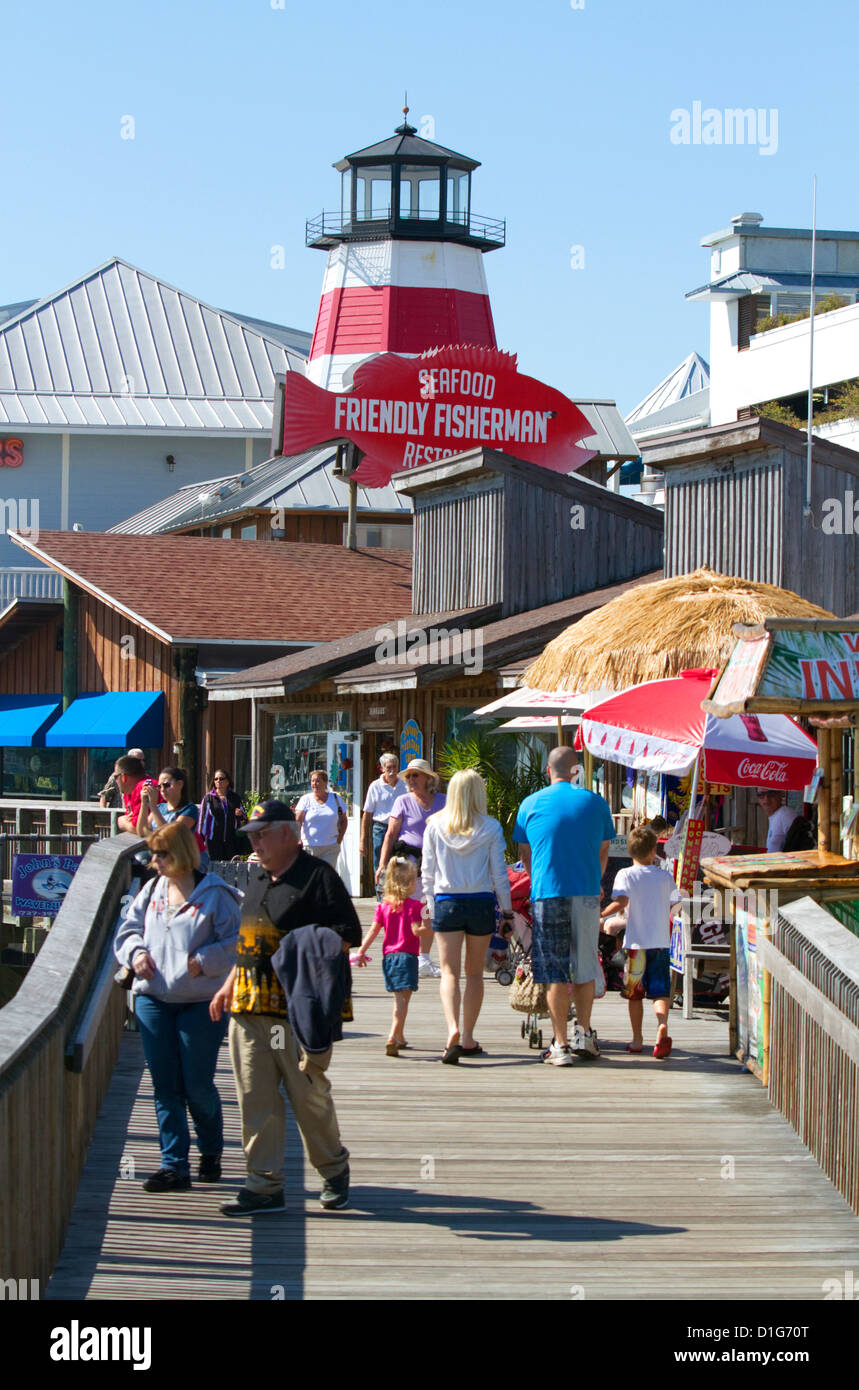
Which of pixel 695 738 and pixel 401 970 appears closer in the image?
pixel 401 970

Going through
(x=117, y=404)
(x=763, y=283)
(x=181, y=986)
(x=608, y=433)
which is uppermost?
(x=763, y=283)

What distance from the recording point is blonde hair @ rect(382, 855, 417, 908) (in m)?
10.7

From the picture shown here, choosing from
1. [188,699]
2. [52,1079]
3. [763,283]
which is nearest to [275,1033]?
[52,1079]

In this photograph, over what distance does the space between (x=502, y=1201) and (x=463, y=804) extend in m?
3.14

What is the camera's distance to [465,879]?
10.4m

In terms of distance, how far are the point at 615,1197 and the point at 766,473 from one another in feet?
38.6

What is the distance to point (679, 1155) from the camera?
847 cm

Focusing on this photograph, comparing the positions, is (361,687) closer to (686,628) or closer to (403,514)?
(686,628)

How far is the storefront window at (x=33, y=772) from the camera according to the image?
107ft

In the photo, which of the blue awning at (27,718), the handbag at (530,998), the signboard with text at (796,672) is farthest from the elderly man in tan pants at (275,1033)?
the blue awning at (27,718)

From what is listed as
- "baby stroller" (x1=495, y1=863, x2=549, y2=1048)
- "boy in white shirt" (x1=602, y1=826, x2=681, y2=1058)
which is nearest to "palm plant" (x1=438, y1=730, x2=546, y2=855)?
"baby stroller" (x1=495, y1=863, x2=549, y2=1048)

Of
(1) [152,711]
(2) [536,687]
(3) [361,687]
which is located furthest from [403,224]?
(2) [536,687]

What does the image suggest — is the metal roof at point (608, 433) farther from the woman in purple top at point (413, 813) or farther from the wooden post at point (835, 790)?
the wooden post at point (835, 790)

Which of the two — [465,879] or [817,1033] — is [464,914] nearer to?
[465,879]
